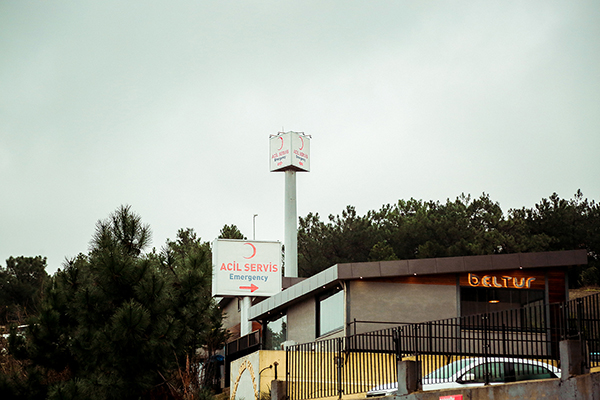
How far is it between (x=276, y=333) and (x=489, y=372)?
659 inches

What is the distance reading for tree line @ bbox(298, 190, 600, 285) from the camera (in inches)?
1960

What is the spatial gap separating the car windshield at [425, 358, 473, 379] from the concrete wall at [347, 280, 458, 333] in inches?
295

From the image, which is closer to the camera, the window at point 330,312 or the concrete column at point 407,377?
the concrete column at point 407,377

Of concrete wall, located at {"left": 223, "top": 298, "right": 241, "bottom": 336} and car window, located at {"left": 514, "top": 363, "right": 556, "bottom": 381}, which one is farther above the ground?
concrete wall, located at {"left": 223, "top": 298, "right": 241, "bottom": 336}

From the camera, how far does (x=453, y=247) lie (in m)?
49.2

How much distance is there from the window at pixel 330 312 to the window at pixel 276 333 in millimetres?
3843

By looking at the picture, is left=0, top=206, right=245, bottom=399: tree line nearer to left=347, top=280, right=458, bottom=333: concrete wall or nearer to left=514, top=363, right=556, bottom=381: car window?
left=347, top=280, right=458, bottom=333: concrete wall

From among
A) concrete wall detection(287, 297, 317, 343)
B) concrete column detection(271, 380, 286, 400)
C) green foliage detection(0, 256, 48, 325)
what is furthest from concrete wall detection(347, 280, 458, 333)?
green foliage detection(0, 256, 48, 325)

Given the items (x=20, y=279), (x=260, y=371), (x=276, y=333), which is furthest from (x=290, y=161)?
(x=260, y=371)

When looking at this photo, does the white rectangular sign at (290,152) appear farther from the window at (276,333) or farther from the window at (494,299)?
the window at (494,299)

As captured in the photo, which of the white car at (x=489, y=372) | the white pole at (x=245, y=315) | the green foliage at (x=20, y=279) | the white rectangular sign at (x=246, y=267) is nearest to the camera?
the white car at (x=489, y=372)

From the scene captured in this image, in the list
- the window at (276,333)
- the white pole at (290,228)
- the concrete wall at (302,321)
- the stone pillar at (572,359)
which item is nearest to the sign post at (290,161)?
the white pole at (290,228)

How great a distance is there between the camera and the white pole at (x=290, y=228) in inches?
1907

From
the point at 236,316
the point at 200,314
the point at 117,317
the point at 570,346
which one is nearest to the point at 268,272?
the point at 236,316
